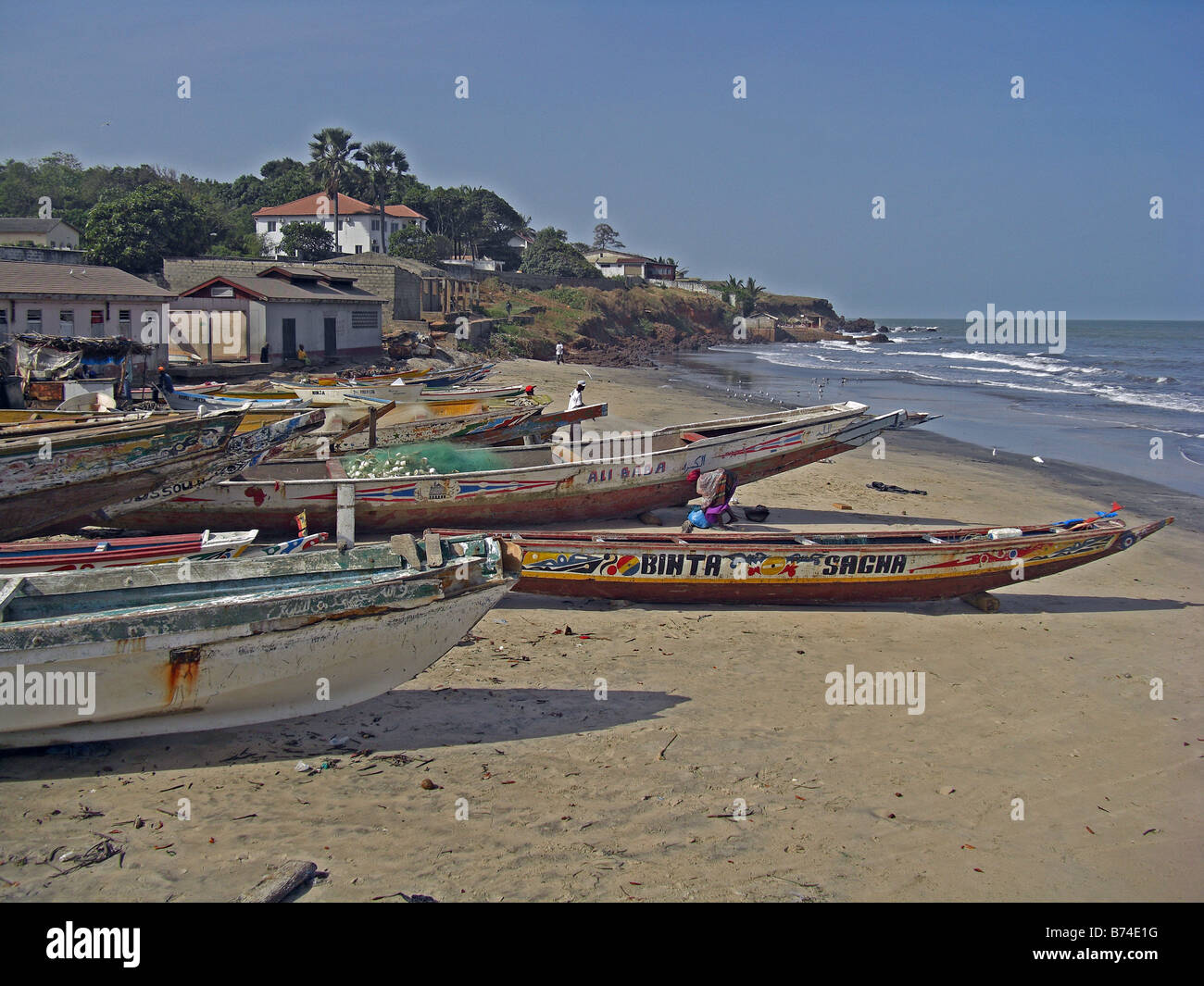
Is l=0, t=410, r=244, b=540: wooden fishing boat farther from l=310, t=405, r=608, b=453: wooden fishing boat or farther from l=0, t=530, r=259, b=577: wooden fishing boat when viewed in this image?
l=310, t=405, r=608, b=453: wooden fishing boat

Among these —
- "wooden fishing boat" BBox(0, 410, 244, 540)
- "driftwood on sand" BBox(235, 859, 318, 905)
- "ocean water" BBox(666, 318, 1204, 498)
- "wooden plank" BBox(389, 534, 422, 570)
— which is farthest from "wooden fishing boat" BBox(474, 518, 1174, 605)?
"ocean water" BBox(666, 318, 1204, 498)

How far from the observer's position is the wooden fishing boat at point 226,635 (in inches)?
227

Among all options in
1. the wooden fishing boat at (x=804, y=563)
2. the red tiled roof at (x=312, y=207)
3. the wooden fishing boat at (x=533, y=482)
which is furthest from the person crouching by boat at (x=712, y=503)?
the red tiled roof at (x=312, y=207)

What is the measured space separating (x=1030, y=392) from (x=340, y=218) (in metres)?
45.4

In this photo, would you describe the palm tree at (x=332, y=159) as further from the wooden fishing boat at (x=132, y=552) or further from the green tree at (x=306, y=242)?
the wooden fishing boat at (x=132, y=552)

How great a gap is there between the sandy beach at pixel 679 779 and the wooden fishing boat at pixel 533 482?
3002 mm

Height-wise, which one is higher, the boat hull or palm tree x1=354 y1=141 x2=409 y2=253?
palm tree x1=354 y1=141 x2=409 y2=253

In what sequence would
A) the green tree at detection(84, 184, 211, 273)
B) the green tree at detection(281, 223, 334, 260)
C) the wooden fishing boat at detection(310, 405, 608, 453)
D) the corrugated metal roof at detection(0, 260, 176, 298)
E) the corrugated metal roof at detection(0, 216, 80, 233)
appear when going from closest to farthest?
1. the wooden fishing boat at detection(310, 405, 608, 453)
2. the corrugated metal roof at detection(0, 260, 176, 298)
3. the green tree at detection(84, 184, 211, 273)
4. the corrugated metal roof at detection(0, 216, 80, 233)
5. the green tree at detection(281, 223, 334, 260)

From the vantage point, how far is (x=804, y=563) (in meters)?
9.88

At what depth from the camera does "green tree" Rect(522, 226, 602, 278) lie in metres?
69.6

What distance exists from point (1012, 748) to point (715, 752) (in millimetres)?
2560

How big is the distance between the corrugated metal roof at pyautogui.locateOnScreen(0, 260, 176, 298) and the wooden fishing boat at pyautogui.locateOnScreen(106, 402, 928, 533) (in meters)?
13.3
